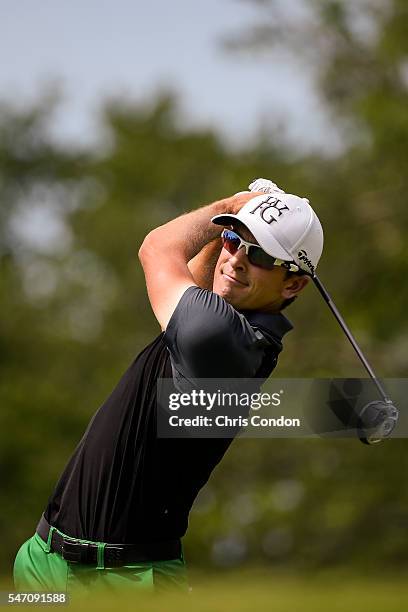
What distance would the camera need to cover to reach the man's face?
15.0ft

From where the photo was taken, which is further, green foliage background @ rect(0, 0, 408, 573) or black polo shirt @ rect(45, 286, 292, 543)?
green foliage background @ rect(0, 0, 408, 573)

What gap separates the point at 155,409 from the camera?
4508 mm

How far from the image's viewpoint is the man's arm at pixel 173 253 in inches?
168

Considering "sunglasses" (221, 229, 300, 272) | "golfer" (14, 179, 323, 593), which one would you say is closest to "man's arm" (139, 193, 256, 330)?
"golfer" (14, 179, 323, 593)

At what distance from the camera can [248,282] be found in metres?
4.58

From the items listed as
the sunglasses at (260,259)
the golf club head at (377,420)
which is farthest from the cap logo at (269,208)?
the golf club head at (377,420)

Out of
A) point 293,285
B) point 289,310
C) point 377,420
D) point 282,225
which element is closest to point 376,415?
point 377,420

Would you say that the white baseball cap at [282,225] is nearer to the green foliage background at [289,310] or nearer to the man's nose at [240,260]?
the man's nose at [240,260]

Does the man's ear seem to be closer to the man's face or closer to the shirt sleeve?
the man's face

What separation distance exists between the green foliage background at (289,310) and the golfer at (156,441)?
1753 centimetres

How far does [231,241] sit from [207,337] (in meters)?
0.64

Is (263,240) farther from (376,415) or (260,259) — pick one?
(376,415)

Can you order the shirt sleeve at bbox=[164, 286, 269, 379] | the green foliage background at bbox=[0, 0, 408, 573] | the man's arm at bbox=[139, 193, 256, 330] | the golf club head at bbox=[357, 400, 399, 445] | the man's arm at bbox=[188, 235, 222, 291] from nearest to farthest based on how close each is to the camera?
the shirt sleeve at bbox=[164, 286, 269, 379] < the man's arm at bbox=[139, 193, 256, 330] < the golf club head at bbox=[357, 400, 399, 445] < the man's arm at bbox=[188, 235, 222, 291] < the green foliage background at bbox=[0, 0, 408, 573]

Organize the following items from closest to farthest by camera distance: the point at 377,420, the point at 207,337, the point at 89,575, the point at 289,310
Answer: the point at 207,337 < the point at 89,575 < the point at 377,420 < the point at 289,310
